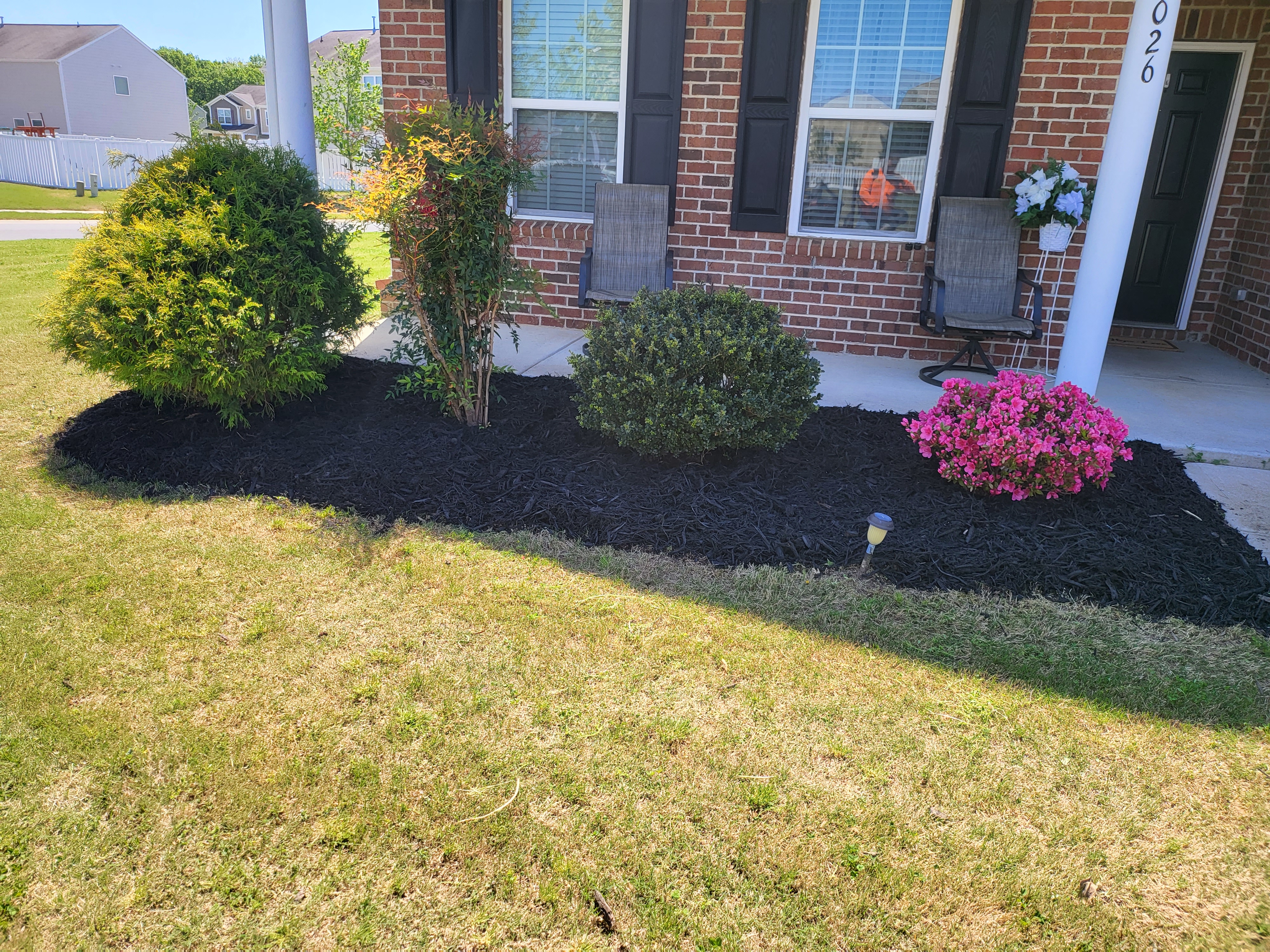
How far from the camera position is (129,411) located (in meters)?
4.27

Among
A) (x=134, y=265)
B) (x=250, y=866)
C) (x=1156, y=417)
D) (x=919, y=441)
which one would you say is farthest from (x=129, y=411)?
(x=1156, y=417)

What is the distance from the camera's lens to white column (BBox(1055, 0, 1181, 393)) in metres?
3.78

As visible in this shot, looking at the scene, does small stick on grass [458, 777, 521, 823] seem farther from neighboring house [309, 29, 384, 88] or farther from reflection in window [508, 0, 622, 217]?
neighboring house [309, 29, 384, 88]

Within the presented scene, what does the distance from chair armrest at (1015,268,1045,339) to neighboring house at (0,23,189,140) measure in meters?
47.8

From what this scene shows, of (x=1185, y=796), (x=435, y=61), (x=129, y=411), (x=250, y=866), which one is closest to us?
(x=250, y=866)

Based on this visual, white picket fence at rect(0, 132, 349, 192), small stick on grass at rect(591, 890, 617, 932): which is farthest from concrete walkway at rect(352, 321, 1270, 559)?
white picket fence at rect(0, 132, 349, 192)

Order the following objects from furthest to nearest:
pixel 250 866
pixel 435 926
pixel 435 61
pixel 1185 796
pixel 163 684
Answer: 1. pixel 435 61
2. pixel 163 684
3. pixel 1185 796
4. pixel 250 866
5. pixel 435 926

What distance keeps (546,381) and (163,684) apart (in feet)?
9.56

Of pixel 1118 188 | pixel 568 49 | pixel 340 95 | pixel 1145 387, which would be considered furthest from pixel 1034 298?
pixel 340 95

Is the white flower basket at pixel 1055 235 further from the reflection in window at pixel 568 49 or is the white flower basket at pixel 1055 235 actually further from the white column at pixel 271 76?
the white column at pixel 271 76

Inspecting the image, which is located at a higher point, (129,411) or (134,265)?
(134,265)

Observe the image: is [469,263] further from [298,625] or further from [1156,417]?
[1156,417]

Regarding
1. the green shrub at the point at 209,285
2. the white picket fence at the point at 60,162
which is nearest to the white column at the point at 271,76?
the green shrub at the point at 209,285

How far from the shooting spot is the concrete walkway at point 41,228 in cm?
1159
